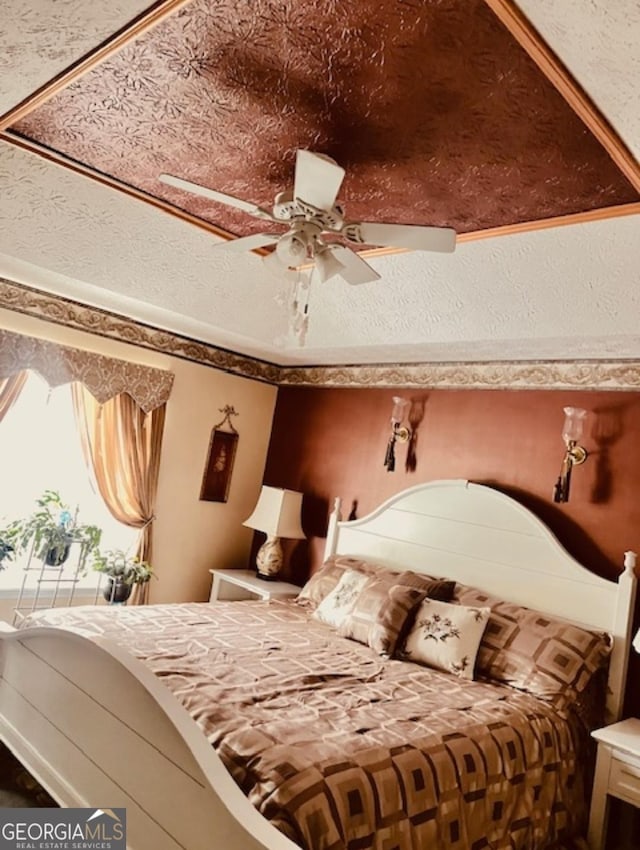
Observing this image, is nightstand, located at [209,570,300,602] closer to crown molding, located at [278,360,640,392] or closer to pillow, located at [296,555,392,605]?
pillow, located at [296,555,392,605]

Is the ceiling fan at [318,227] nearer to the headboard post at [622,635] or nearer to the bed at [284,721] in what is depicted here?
the bed at [284,721]

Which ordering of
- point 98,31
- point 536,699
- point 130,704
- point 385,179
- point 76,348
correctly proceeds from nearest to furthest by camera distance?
1. point 98,31
2. point 130,704
3. point 385,179
4. point 536,699
5. point 76,348

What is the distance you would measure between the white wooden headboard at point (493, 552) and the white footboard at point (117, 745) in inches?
81.7

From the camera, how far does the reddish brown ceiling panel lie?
1598 millimetres

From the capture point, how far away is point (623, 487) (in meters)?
3.03

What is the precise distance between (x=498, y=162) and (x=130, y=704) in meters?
2.17

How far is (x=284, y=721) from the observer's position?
194cm

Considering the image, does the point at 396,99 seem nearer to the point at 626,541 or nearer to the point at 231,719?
the point at 231,719

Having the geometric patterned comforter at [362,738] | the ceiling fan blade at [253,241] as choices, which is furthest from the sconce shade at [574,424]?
the ceiling fan blade at [253,241]

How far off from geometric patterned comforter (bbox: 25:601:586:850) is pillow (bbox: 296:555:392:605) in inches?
24.8

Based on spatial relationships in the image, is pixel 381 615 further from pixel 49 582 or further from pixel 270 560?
pixel 49 582

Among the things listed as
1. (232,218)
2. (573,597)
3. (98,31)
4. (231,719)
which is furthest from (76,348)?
(573,597)

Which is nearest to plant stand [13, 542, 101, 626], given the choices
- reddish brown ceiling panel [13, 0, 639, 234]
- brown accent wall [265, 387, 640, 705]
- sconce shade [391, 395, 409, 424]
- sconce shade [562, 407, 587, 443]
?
brown accent wall [265, 387, 640, 705]

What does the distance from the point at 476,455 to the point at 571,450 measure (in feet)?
2.02
